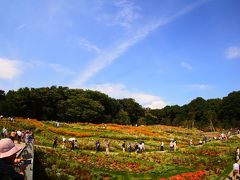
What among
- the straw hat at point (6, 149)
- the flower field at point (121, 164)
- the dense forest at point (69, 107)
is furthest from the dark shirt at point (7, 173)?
the dense forest at point (69, 107)

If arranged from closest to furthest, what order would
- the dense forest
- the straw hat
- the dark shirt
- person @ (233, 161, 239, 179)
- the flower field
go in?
the dark shirt, the straw hat, the flower field, person @ (233, 161, 239, 179), the dense forest

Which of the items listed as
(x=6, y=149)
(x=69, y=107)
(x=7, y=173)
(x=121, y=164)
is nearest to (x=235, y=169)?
(x=121, y=164)

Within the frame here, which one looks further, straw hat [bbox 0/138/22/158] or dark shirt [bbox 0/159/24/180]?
Result: straw hat [bbox 0/138/22/158]

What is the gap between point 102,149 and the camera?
1806 inches

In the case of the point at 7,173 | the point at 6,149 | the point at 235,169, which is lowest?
the point at 235,169

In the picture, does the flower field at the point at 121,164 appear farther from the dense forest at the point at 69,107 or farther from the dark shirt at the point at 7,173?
the dense forest at the point at 69,107

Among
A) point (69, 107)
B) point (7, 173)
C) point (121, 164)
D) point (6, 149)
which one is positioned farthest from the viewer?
point (69, 107)

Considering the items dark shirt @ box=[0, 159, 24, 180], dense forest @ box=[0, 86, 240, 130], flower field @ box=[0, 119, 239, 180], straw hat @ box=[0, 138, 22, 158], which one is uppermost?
dense forest @ box=[0, 86, 240, 130]

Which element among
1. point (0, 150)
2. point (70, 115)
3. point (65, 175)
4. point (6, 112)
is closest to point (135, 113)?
point (70, 115)

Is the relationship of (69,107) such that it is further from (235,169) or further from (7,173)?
(7,173)

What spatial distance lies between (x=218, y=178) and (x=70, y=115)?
79.7 m

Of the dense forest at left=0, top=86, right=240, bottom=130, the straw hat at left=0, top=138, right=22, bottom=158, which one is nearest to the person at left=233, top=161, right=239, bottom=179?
the straw hat at left=0, top=138, right=22, bottom=158

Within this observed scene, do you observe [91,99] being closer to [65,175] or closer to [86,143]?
[86,143]

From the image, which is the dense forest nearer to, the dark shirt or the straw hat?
the straw hat
